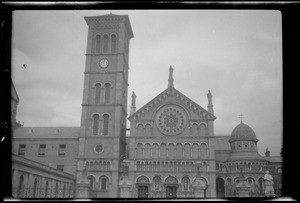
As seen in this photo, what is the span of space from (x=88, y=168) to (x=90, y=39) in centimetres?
1918

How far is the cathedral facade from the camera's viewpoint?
3931cm

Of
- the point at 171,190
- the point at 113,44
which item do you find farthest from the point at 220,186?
the point at 113,44

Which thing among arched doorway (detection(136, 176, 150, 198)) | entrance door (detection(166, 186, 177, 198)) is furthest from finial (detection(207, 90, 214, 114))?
arched doorway (detection(136, 176, 150, 198))

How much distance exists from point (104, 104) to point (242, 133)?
2097 centimetres

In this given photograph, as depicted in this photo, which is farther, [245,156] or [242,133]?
[242,133]

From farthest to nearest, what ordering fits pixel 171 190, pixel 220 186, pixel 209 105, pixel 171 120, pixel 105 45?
pixel 105 45 < pixel 209 105 < pixel 220 186 < pixel 171 120 < pixel 171 190

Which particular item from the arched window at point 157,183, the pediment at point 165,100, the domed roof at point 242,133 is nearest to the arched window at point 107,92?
the pediment at point 165,100

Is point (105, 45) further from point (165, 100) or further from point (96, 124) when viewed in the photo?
point (165, 100)

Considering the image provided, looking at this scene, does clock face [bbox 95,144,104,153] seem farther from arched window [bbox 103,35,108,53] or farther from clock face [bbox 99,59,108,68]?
arched window [bbox 103,35,108,53]

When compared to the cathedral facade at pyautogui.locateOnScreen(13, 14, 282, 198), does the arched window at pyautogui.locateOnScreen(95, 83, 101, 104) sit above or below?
above

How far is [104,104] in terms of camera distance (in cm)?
4353

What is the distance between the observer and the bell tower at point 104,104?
40062 millimetres

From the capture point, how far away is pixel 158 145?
4069 centimetres
